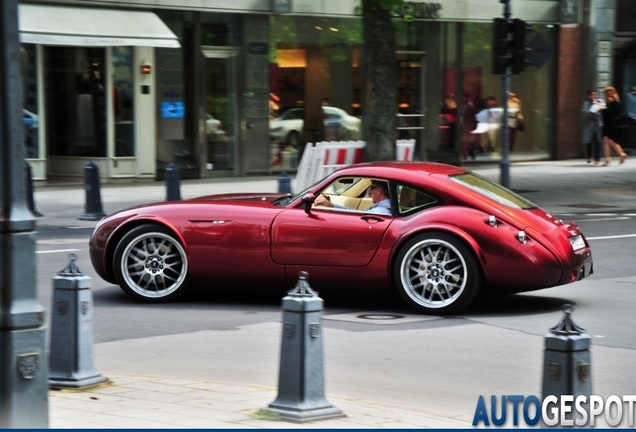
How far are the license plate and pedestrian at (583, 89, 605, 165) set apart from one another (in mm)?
18161

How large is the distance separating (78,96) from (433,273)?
626 inches

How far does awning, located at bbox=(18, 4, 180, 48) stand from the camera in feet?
72.0

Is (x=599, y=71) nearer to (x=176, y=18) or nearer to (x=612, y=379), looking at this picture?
(x=176, y=18)

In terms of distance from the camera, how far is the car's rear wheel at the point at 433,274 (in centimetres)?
955

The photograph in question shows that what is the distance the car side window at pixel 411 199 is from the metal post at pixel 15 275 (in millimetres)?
5005

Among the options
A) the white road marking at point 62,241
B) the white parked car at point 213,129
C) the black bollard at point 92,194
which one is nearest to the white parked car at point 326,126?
the white parked car at point 213,129

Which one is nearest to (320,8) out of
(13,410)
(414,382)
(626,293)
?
(626,293)

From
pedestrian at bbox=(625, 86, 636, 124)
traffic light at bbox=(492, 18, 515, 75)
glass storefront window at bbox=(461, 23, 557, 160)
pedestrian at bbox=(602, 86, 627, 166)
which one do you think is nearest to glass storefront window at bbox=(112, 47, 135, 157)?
traffic light at bbox=(492, 18, 515, 75)

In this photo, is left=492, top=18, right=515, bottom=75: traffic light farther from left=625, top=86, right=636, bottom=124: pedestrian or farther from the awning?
left=625, top=86, right=636, bottom=124: pedestrian

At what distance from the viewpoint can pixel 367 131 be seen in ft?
67.4

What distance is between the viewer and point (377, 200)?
1000 centimetres

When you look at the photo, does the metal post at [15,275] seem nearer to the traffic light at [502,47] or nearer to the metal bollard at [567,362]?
the metal bollard at [567,362]

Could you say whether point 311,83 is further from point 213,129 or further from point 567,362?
point 567,362

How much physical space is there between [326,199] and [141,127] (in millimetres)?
14666
